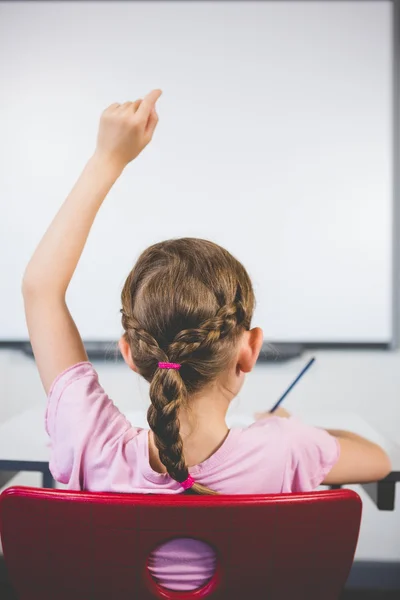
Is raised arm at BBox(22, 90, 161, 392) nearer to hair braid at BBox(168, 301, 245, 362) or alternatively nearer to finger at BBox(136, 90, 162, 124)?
finger at BBox(136, 90, 162, 124)

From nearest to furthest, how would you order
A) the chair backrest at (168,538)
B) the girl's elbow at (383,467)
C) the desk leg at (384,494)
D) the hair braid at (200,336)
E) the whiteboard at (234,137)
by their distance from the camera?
the chair backrest at (168,538) < the hair braid at (200,336) < the girl's elbow at (383,467) < the desk leg at (384,494) < the whiteboard at (234,137)

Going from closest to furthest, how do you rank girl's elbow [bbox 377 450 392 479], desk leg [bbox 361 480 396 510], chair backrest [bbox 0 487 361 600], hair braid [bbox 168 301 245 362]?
1. chair backrest [bbox 0 487 361 600]
2. hair braid [bbox 168 301 245 362]
3. girl's elbow [bbox 377 450 392 479]
4. desk leg [bbox 361 480 396 510]

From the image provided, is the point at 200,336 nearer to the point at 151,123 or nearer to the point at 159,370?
the point at 159,370

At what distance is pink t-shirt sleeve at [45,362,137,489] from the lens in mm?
678

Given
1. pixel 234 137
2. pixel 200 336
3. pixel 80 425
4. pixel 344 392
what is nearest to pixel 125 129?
pixel 200 336

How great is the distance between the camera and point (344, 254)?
1.83m

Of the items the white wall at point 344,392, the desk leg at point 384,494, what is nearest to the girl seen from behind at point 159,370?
the desk leg at point 384,494

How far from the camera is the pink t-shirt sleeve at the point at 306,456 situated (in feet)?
2.25

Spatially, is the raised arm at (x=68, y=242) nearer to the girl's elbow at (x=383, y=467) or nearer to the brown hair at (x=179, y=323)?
the brown hair at (x=179, y=323)

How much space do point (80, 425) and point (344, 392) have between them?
4.43 feet

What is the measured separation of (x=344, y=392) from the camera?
1849mm

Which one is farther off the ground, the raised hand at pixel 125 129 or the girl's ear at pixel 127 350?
the raised hand at pixel 125 129

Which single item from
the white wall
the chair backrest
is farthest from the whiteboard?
the chair backrest

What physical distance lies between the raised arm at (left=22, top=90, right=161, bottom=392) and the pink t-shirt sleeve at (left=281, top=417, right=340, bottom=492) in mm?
303
